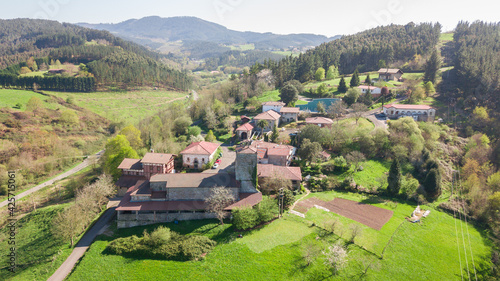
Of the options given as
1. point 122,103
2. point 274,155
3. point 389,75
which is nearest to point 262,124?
point 274,155

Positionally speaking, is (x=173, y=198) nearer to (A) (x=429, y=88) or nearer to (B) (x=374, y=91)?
(B) (x=374, y=91)

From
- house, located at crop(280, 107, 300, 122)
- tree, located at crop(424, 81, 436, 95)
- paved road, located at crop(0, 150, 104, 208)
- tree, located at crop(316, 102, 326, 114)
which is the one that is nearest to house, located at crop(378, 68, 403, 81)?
tree, located at crop(424, 81, 436, 95)

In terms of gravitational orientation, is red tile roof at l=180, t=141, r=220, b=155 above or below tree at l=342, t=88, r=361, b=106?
below

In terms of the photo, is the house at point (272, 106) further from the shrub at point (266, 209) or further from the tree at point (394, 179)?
the shrub at point (266, 209)

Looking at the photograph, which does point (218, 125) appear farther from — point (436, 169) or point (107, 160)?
point (436, 169)

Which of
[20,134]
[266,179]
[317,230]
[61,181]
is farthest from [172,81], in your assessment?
[317,230]

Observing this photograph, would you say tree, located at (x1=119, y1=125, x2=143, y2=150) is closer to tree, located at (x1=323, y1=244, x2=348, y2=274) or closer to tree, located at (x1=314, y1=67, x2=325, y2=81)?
tree, located at (x1=323, y1=244, x2=348, y2=274)

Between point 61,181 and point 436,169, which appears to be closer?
point 436,169
